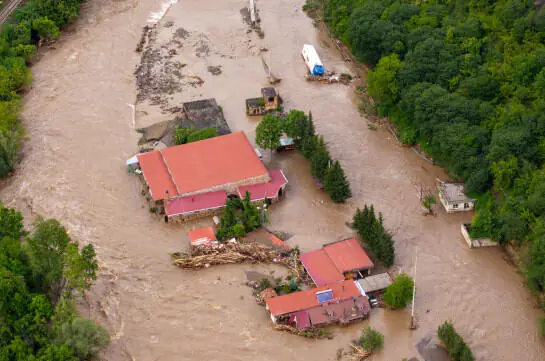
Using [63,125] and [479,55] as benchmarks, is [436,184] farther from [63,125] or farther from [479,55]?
[63,125]

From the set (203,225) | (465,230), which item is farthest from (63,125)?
(465,230)

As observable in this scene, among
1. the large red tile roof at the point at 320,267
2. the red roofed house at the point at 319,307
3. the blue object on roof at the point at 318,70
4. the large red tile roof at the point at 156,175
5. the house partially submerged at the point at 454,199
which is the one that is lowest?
the blue object on roof at the point at 318,70

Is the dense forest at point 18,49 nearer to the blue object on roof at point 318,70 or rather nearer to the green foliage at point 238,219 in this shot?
the green foliage at point 238,219

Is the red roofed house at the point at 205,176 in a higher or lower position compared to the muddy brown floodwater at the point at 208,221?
higher

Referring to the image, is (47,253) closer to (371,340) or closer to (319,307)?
(319,307)

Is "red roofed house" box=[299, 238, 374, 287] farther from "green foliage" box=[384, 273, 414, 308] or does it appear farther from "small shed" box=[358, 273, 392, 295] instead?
"green foliage" box=[384, 273, 414, 308]

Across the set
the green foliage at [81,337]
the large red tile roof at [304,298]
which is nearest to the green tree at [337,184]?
the large red tile roof at [304,298]

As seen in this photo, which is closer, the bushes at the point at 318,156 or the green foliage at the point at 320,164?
the bushes at the point at 318,156
